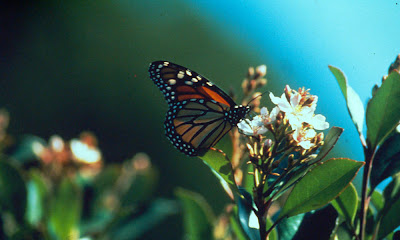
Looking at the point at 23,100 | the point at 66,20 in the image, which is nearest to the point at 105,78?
the point at 23,100

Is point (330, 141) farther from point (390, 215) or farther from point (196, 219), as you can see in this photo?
point (196, 219)

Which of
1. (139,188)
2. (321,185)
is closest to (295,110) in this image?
(321,185)

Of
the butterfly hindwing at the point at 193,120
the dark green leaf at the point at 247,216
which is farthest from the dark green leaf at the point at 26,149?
the dark green leaf at the point at 247,216

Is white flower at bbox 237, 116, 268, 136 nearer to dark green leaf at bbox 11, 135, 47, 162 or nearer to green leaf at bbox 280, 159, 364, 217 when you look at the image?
green leaf at bbox 280, 159, 364, 217

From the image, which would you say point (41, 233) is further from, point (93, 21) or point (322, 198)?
point (93, 21)

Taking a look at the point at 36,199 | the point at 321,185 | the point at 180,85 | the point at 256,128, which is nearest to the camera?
the point at 321,185
